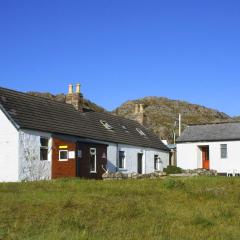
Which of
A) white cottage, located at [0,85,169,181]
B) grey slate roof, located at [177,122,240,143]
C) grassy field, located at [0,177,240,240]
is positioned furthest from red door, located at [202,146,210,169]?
grassy field, located at [0,177,240,240]

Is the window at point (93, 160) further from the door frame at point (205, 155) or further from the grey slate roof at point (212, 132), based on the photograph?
the door frame at point (205, 155)

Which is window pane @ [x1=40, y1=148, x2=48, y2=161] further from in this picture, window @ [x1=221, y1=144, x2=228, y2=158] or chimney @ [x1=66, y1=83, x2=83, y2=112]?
window @ [x1=221, y1=144, x2=228, y2=158]

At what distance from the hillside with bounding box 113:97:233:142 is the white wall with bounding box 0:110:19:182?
5301cm

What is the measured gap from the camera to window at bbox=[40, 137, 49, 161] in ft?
109

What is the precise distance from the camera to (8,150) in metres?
32.2

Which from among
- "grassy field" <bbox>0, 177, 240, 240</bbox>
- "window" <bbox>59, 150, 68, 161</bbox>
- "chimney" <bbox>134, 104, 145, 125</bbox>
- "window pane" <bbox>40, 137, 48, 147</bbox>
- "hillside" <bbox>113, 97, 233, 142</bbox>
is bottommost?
"grassy field" <bbox>0, 177, 240, 240</bbox>

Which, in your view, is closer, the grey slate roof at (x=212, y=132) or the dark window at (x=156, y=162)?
the grey slate roof at (x=212, y=132)

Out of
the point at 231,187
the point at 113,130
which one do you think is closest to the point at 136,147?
the point at 113,130

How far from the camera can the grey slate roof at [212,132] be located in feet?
151

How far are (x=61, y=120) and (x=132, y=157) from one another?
922 centimetres

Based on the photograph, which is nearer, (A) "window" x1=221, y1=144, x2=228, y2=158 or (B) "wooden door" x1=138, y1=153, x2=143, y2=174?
(B) "wooden door" x1=138, y1=153, x2=143, y2=174

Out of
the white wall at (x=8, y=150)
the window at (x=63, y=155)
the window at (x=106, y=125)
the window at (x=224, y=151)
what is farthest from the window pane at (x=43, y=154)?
the window at (x=224, y=151)

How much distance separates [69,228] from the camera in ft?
45.5

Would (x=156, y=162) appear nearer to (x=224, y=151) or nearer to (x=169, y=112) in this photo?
(x=224, y=151)
